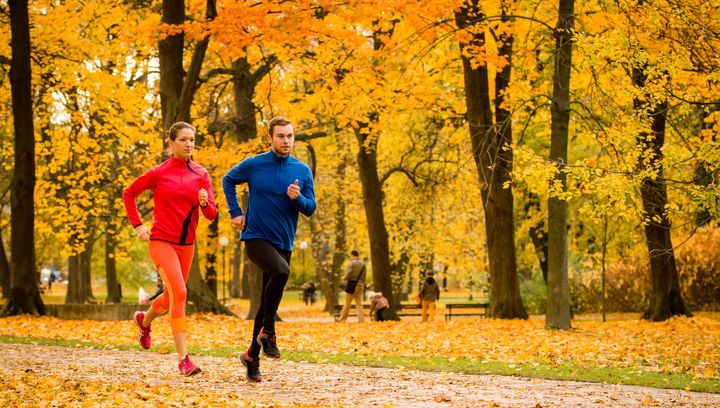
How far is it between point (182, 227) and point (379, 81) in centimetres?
1207

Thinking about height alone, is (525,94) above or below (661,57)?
above

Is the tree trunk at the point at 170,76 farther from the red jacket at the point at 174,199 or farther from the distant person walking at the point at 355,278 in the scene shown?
the red jacket at the point at 174,199

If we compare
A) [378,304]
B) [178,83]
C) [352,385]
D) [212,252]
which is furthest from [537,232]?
[352,385]

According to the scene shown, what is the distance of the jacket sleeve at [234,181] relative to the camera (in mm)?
7566

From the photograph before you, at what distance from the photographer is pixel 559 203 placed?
15.9 metres

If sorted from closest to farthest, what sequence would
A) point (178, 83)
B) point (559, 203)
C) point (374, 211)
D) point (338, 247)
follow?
1. point (559, 203)
2. point (178, 83)
3. point (374, 211)
4. point (338, 247)

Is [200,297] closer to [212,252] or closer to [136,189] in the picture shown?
[136,189]

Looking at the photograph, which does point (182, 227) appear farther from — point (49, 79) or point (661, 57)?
point (49, 79)

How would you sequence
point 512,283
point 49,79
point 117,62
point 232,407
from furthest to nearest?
point 117,62
point 49,79
point 512,283
point 232,407

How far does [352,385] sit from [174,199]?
2182 mm

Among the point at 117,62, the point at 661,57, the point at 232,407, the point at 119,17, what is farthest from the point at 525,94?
the point at 232,407

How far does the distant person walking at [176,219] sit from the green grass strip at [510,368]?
2.45 metres

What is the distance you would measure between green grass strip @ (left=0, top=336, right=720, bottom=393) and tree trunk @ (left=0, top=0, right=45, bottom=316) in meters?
7.93

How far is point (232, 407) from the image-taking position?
597cm
